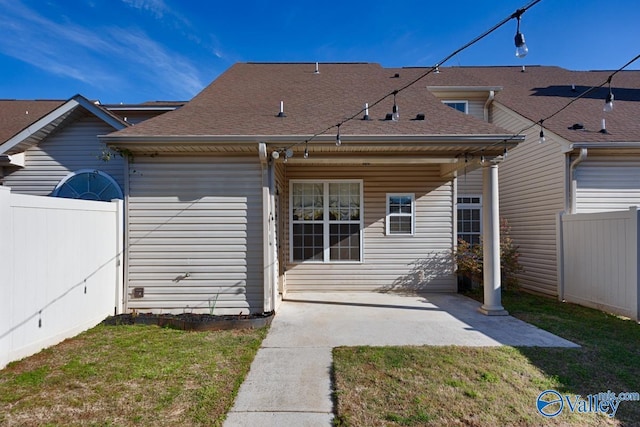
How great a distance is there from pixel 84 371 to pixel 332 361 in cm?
274

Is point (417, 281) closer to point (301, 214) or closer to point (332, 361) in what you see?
point (301, 214)

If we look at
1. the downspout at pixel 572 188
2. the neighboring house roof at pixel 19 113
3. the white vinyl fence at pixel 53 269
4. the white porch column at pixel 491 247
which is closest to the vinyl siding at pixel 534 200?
the downspout at pixel 572 188

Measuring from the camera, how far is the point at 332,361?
378 centimetres

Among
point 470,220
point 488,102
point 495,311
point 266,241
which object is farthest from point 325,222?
point 488,102

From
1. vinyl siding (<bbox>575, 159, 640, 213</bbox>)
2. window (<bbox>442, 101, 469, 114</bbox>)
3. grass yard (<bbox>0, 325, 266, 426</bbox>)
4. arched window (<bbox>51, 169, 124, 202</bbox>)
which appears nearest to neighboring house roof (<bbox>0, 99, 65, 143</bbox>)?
arched window (<bbox>51, 169, 124, 202</bbox>)

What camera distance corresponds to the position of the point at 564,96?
31.0ft

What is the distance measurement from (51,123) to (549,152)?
10.6 metres

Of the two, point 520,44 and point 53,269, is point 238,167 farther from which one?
point 520,44

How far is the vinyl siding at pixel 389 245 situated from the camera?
7.48 meters

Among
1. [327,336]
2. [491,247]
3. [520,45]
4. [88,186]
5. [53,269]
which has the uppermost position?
[520,45]

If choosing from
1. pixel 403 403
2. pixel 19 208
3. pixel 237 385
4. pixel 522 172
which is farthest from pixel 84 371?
pixel 522 172

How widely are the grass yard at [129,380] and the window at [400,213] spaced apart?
4.25 meters

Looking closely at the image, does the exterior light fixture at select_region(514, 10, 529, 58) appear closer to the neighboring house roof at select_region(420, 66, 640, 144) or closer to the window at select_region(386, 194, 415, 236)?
the window at select_region(386, 194, 415, 236)

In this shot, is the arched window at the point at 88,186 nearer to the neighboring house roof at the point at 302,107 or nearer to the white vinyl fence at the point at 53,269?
the white vinyl fence at the point at 53,269
